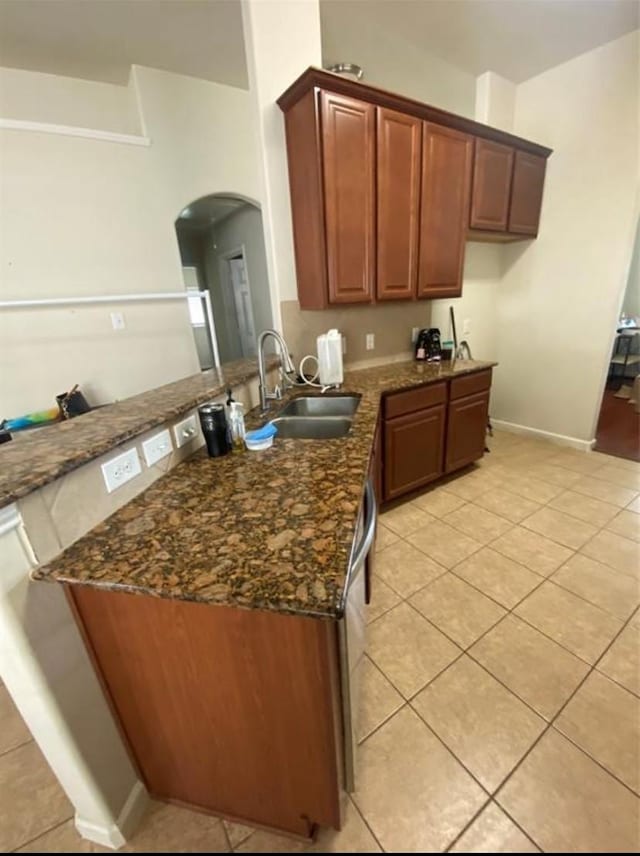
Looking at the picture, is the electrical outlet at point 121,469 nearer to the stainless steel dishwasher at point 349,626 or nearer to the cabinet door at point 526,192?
the stainless steel dishwasher at point 349,626

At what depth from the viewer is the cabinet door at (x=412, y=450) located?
7.20 ft

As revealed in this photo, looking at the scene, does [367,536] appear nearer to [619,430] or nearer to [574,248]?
[574,248]

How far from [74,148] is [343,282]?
239 cm

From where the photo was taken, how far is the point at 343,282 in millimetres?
2107

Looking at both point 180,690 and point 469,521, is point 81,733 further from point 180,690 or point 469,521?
point 469,521

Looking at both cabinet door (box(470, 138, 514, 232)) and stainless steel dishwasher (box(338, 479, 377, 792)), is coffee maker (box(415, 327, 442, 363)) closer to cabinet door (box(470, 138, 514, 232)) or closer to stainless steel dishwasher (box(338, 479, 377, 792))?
cabinet door (box(470, 138, 514, 232))

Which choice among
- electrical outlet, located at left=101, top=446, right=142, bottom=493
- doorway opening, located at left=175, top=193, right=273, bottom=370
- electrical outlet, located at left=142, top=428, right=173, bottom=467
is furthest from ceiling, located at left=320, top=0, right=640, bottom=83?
electrical outlet, located at left=101, top=446, right=142, bottom=493

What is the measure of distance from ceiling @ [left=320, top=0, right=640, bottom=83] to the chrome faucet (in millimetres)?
2029

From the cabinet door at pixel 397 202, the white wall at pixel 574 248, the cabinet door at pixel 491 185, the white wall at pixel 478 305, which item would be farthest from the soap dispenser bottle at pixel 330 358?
the white wall at pixel 574 248

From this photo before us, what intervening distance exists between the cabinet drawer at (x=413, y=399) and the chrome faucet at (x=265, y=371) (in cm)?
62

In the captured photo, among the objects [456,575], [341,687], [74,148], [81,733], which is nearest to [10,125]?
[74,148]

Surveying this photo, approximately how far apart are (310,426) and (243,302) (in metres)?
3.58

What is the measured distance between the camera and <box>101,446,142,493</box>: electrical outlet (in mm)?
912

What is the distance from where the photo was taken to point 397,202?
7.07 ft
